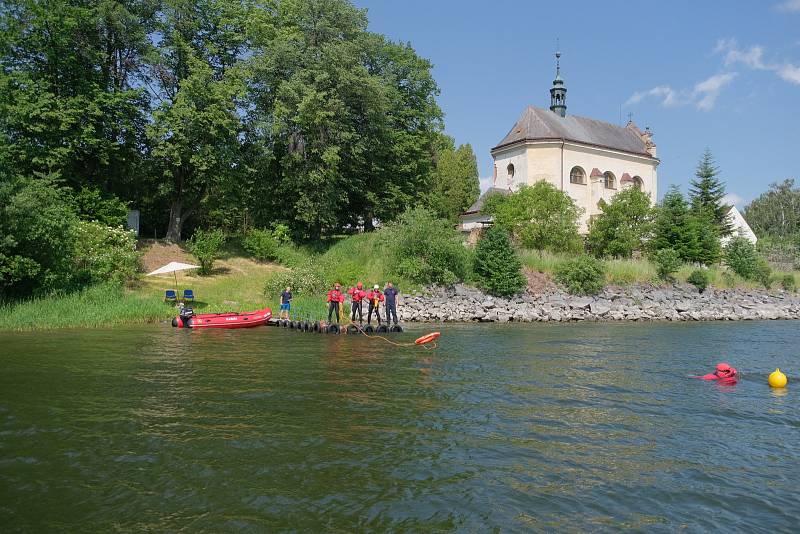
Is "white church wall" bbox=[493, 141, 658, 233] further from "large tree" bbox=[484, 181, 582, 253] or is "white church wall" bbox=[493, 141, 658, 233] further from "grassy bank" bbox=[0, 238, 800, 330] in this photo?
"grassy bank" bbox=[0, 238, 800, 330]

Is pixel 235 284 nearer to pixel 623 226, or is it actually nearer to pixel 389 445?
pixel 389 445

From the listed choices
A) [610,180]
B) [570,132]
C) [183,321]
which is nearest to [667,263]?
[610,180]

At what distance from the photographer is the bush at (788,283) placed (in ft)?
136

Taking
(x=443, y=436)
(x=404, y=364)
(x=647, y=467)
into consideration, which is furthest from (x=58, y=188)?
(x=647, y=467)

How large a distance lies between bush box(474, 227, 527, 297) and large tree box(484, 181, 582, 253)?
182 inches

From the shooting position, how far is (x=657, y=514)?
6125 mm

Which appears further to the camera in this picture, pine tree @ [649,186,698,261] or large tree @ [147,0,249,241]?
pine tree @ [649,186,698,261]

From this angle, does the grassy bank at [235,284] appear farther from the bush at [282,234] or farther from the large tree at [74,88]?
the large tree at [74,88]

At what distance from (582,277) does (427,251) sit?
941cm

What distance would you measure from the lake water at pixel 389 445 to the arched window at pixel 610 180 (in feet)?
129

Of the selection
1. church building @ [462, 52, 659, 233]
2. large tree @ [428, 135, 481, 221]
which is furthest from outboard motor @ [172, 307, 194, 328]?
large tree @ [428, 135, 481, 221]

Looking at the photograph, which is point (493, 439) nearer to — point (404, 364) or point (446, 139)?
point (404, 364)

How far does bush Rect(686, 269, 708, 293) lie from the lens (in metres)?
36.9

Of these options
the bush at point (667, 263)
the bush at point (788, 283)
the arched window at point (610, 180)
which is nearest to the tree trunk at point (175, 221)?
the bush at point (667, 263)
